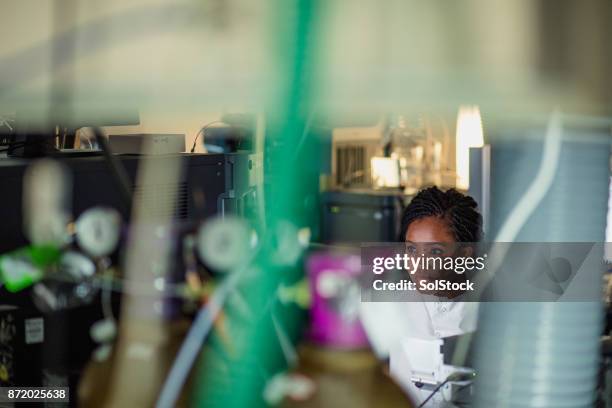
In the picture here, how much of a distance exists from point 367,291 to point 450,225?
145mm

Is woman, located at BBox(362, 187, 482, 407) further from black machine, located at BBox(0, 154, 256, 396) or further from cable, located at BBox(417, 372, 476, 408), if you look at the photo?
black machine, located at BBox(0, 154, 256, 396)

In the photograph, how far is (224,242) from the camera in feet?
1.62

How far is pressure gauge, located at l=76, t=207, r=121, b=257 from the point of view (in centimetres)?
54

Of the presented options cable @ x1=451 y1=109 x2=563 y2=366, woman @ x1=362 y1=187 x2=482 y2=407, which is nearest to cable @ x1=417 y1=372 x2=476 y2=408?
woman @ x1=362 y1=187 x2=482 y2=407

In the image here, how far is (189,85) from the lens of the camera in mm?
398

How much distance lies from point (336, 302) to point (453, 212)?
231 mm

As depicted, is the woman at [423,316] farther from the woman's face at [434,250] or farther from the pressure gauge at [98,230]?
the pressure gauge at [98,230]

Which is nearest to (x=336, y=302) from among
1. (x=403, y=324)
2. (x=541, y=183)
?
(x=403, y=324)

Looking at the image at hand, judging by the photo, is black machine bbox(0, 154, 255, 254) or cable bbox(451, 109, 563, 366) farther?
black machine bbox(0, 154, 255, 254)

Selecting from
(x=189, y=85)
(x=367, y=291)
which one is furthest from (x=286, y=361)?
(x=189, y=85)

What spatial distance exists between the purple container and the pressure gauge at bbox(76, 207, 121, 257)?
0.17m

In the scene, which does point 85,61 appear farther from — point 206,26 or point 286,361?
point 286,361

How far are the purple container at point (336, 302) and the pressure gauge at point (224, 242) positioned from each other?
0.05 meters

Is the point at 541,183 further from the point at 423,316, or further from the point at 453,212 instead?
the point at 453,212
